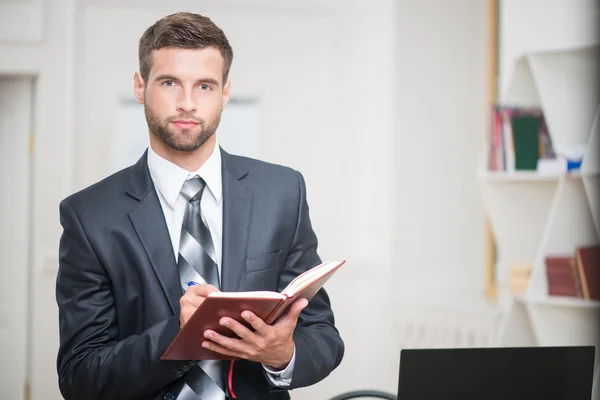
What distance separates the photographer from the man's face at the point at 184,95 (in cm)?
158

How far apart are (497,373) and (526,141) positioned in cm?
202

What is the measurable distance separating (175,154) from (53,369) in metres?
1.04

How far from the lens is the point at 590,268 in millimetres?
2936

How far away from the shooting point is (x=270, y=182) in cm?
175

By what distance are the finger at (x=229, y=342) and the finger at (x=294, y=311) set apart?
8 cm

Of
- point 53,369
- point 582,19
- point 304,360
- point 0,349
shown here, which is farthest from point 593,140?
point 0,349

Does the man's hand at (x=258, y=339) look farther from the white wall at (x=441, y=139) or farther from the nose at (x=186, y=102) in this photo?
the white wall at (x=441, y=139)

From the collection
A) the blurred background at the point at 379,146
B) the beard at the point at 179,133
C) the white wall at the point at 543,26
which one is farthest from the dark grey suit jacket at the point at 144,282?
the white wall at the point at 543,26

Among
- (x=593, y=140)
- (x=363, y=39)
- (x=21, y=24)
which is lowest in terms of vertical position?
(x=593, y=140)

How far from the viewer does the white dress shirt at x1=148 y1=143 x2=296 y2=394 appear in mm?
1647

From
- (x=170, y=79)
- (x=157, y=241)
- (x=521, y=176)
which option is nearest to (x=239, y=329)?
(x=157, y=241)

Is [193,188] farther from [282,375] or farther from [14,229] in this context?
[14,229]

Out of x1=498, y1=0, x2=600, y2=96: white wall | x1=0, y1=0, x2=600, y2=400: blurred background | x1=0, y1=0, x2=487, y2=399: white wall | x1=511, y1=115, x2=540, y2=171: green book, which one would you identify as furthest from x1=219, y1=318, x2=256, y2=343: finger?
x1=498, y1=0, x2=600, y2=96: white wall

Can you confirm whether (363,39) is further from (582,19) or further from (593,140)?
(593,140)
